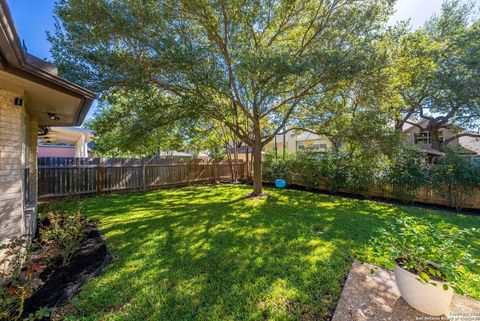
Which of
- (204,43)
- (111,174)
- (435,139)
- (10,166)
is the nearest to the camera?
(10,166)

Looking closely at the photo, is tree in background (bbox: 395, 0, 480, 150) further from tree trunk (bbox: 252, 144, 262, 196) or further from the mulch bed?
the mulch bed

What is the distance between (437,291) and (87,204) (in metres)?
8.63

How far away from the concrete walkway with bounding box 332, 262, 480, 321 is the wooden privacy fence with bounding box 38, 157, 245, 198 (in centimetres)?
906

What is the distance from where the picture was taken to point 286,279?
2.73 m

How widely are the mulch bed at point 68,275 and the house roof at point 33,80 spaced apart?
8.10ft

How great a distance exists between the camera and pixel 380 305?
229 cm

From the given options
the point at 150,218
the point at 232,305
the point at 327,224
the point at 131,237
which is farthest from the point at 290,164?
the point at 232,305

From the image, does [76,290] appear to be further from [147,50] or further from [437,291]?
[147,50]

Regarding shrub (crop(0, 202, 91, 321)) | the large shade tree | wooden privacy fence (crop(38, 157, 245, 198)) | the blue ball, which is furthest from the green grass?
the blue ball

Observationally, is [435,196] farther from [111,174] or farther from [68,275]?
[111,174]

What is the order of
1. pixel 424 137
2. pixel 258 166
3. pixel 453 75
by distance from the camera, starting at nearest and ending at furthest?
pixel 258 166 → pixel 453 75 → pixel 424 137

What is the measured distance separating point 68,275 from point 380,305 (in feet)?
12.9

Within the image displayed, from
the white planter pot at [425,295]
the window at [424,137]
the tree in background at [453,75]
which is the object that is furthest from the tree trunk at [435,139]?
the white planter pot at [425,295]

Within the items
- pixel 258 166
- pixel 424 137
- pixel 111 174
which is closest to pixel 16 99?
pixel 111 174
